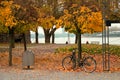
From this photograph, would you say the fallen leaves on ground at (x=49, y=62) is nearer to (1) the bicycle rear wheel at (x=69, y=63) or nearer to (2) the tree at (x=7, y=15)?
(1) the bicycle rear wheel at (x=69, y=63)

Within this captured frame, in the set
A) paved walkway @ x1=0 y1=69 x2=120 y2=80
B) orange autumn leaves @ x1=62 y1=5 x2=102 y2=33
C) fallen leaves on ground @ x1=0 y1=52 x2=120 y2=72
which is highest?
orange autumn leaves @ x1=62 y1=5 x2=102 y2=33

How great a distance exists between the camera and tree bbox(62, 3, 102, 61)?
19.2 m

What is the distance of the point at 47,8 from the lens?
119 ft

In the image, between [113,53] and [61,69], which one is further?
[113,53]

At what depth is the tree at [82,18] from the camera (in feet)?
63.1

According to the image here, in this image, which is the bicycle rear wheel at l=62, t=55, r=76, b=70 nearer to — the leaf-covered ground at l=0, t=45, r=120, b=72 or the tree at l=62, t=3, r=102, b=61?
the leaf-covered ground at l=0, t=45, r=120, b=72

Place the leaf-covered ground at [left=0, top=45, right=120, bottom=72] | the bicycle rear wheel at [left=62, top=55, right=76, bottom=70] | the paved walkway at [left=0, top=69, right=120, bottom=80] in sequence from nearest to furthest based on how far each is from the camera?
the paved walkway at [left=0, top=69, right=120, bottom=80] < the bicycle rear wheel at [left=62, top=55, right=76, bottom=70] < the leaf-covered ground at [left=0, top=45, right=120, bottom=72]

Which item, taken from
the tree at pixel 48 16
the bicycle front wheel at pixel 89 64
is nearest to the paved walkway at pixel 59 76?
the bicycle front wheel at pixel 89 64

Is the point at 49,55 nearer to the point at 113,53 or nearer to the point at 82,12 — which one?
the point at 113,53

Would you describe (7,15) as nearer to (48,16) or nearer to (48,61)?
(48,61)

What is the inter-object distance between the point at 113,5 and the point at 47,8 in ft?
33.4

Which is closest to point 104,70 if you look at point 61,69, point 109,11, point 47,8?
point 61,69

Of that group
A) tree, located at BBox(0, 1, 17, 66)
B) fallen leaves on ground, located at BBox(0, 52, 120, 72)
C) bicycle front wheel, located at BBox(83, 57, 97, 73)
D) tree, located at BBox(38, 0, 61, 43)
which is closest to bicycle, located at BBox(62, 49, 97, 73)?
bicycle front wheel, located at BBox(83, 57, 97, 73)

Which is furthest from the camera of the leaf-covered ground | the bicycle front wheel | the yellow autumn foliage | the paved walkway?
the leaf-covered ground
